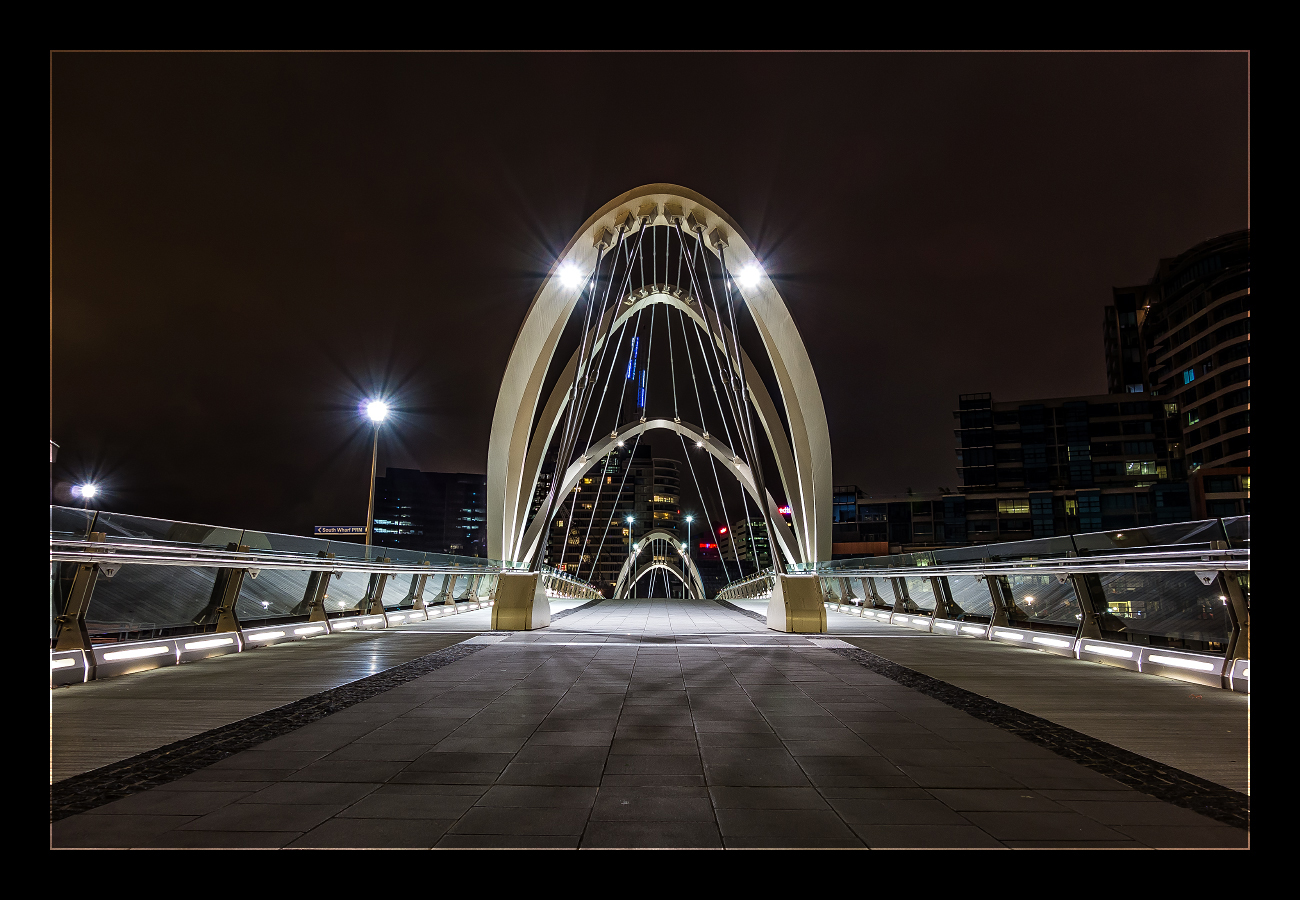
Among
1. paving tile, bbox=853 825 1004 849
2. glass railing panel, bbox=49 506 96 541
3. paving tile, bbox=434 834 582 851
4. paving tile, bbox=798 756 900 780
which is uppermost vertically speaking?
glass railing panel, bbox=49 506 96 541

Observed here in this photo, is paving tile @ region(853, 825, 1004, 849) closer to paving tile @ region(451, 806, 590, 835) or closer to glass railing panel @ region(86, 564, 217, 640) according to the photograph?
paving tile @ region(451, 806, 590, 835)

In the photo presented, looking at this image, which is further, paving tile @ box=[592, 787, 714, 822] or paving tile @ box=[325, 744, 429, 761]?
paving tile @ box=[325, 744, 429, 761]

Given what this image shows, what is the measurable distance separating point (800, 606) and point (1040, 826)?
34.4 feet

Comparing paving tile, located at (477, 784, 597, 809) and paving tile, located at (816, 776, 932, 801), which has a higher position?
paving tile, located at (477, 784, 597, 809)

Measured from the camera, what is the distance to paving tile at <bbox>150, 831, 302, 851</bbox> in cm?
272

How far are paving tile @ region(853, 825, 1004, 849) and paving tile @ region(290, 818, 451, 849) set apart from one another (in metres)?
1.64

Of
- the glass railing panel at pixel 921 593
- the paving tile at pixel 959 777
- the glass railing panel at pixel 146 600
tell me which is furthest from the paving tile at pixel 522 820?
the glass railing panel at pixel 921 593

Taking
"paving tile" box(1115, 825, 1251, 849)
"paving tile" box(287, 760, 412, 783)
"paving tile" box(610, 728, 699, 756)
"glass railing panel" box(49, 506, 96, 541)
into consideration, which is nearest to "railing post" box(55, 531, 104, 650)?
"glass railing panel" box(49, 506, 96, 541)

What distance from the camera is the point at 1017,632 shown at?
1057cm

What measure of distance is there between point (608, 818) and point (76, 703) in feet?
15.6

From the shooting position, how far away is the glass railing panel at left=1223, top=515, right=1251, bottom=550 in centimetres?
596

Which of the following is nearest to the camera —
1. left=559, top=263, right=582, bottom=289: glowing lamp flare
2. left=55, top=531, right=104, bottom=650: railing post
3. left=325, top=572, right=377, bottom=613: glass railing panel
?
left=55, top=531, right=104, bottom=650: railing post

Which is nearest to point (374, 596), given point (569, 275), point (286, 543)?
point (286, 543)

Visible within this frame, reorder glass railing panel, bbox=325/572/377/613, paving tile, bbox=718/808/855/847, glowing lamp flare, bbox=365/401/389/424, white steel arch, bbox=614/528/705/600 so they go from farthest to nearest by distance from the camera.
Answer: white steel arch, bbox=614/528/705/600
glowing lamp flare, bbox=365/401/389/424
glass railing panel, bbox=325/572/377/613
paving tile, bbox=718/808/855/847
